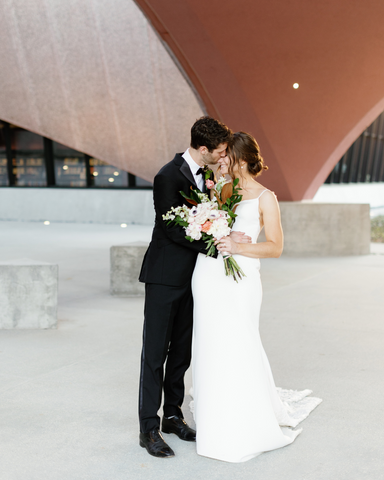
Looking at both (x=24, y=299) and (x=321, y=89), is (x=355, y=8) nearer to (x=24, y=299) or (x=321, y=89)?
(x=321, y=89)

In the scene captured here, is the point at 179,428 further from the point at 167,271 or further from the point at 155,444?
the point at 167,271

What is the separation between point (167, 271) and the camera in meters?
3.65

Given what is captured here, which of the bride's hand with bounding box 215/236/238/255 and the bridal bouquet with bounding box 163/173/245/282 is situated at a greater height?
the bridal bouquet with bounding box 163/173/245/282

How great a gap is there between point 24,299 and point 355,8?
304 inches

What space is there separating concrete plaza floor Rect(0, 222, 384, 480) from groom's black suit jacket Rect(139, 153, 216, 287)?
2.53 ft

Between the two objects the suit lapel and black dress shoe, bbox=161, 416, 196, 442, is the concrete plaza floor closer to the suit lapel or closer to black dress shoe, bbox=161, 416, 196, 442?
black dress shoe, bbox=161, 416, 196, 442

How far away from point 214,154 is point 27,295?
3.67 meters

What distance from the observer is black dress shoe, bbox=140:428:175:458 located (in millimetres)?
3506

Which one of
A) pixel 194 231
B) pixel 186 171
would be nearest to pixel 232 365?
pixel 194 231

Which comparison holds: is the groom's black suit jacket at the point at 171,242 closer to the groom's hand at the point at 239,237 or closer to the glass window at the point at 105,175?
the groom's hand at the point at 239,237

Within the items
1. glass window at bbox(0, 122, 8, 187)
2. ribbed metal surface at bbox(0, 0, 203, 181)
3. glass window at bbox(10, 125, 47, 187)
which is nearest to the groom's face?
ribbed metal surface at bbox(0, 0, 203, 181)

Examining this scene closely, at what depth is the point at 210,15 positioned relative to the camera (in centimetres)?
988

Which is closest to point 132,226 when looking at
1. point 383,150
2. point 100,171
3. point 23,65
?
point 100,171

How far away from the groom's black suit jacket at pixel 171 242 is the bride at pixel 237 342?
11 centimetres
